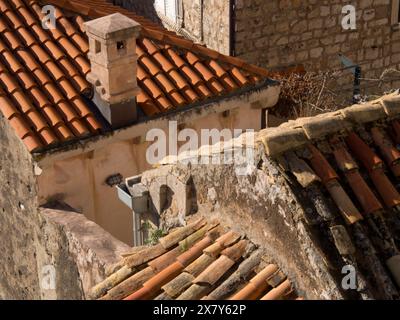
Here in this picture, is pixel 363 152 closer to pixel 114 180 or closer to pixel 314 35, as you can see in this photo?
pixel 114 180

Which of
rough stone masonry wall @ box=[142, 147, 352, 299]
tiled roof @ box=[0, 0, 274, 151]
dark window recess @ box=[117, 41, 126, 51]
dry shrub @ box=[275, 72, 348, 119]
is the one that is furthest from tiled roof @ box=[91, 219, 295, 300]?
dry shrub @ box=[275, 72, 348, 119]

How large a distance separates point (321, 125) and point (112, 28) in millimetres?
3396

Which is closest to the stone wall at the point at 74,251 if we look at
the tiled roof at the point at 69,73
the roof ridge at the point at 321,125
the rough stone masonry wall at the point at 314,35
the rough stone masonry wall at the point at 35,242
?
the rough stone masonry wall at the point at 35,242

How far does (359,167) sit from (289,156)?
0.59 meters

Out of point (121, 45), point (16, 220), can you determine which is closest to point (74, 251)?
point (16, 220)

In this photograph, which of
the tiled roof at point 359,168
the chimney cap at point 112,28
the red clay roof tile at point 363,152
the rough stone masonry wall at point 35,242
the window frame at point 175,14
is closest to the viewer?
the tiled roof at point 359,168

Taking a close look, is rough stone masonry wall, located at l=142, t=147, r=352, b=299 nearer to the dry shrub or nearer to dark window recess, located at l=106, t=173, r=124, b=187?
dark window recess, located at l=106, t=173, r=124, b=187

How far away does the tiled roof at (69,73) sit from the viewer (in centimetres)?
903

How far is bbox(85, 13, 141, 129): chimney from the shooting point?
877 cm

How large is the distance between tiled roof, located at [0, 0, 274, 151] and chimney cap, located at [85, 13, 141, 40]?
2.69 ft

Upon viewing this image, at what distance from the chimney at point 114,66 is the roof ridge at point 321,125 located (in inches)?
123

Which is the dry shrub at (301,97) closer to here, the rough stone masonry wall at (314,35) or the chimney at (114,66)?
the rough stone masonry wall at (314,35)

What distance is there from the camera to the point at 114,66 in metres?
8.91
